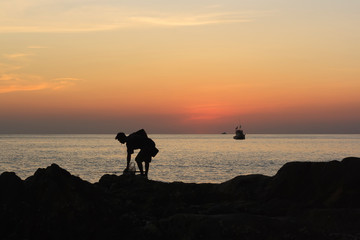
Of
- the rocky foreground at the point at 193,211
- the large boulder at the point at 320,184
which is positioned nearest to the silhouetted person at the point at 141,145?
the rocky foreground at the point at 193,211

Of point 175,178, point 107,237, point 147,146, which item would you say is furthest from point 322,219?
point 175,178

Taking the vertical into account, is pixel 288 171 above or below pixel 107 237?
above

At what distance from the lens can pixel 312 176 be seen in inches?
504

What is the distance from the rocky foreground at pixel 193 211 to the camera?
32.2 ft

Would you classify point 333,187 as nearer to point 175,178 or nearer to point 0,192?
point 0,192

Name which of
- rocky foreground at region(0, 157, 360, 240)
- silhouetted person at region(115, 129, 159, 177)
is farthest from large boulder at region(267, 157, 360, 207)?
silhouetted person at region(115, 129, 159, 177)

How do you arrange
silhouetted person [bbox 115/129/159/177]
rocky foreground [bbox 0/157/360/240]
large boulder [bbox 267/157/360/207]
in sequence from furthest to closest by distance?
silhouetted person [bbox 115/129/159/177], large boulder [bbox 267/157/360/207], rocky foreground [bbox 0/157/360/240]

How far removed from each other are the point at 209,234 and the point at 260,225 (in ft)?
3.81

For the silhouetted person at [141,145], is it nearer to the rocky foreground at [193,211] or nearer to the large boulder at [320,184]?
the rocky foreground at [193,211]

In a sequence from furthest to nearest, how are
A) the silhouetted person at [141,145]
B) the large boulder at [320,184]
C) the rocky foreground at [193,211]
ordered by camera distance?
the silhouetted person at [141,145] → the large boulder at [320,184] → the rocky foreground at [193,211]

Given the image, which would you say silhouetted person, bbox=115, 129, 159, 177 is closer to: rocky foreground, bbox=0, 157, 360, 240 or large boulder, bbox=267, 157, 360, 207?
rocky foreground, bbox=0, 157, 360, 240

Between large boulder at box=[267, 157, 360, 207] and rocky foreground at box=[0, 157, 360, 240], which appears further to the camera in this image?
large boulder at box=[267, 157, 360, 207]

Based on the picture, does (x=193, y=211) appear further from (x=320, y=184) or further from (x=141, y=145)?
(x=141, y=145)

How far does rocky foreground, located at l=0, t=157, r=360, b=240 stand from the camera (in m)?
9.82
